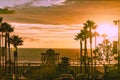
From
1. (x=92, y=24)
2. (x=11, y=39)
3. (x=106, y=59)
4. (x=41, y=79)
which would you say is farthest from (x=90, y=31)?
(x=41, y=79)

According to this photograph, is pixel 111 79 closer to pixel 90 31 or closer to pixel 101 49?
pixel 90 31

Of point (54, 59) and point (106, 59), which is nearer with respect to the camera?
point (54, 59)

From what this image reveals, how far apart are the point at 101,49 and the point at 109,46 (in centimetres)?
335

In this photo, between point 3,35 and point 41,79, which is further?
point 3,35

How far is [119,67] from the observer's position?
4350 inches

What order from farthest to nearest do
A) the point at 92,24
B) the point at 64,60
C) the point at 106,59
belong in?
the point at 106,59 → the point at 92,24 → the point at 64,60

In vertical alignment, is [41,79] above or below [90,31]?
below

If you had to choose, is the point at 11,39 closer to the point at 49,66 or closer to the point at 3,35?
the point at 3,35

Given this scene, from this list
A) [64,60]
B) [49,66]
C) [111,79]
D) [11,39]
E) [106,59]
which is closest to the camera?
[111,79]

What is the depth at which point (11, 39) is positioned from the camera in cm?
12362

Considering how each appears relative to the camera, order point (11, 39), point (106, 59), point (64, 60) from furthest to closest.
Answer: point (106, 59) < point (11, 39) < point (64, 60)

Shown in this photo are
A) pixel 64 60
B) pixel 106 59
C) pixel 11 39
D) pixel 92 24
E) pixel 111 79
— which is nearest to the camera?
pixel 111 79

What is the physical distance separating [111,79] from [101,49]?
215 feet

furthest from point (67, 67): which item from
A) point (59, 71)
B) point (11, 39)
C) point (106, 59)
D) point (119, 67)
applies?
point (106, 59)
